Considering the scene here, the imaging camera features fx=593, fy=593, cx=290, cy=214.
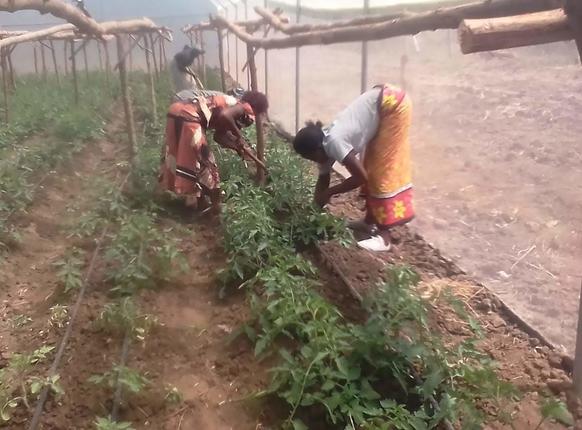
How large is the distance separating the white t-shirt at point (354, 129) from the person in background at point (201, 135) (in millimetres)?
1119

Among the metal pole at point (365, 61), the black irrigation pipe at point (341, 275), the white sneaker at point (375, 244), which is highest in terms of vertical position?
the metal pole at point (365, 61)

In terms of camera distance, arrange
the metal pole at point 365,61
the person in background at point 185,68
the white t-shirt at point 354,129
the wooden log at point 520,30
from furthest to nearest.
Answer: the person in background at point 185,68 → the metal pole at point 365,61 → the white t-shirt at point 354,129 → the wooden log at point 520,30

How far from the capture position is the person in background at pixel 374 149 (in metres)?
3.96

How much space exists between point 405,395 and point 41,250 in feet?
10.8

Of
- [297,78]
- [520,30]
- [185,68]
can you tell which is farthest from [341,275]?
[297,78]

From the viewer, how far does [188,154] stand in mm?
4867

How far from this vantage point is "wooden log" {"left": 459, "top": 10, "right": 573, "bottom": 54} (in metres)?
2.29

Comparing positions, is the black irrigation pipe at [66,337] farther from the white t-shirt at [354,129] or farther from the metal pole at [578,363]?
the metal pole at [578,363]

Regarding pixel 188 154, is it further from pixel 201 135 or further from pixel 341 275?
pixel 341 275

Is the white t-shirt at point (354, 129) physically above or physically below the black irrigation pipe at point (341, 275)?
above

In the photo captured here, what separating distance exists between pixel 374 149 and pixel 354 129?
0.30m

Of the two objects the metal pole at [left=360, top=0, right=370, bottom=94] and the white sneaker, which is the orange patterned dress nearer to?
the metal pole at [left=360, top=0, right=370, bottom=94]

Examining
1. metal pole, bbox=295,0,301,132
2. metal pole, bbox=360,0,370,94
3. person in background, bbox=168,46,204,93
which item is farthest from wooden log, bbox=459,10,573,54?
metal pole, bbox=295,0,301,132

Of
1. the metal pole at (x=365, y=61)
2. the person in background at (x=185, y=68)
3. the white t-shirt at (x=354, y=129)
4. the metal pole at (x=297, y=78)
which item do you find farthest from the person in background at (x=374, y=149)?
the metal pole at (x=297, y=78)
